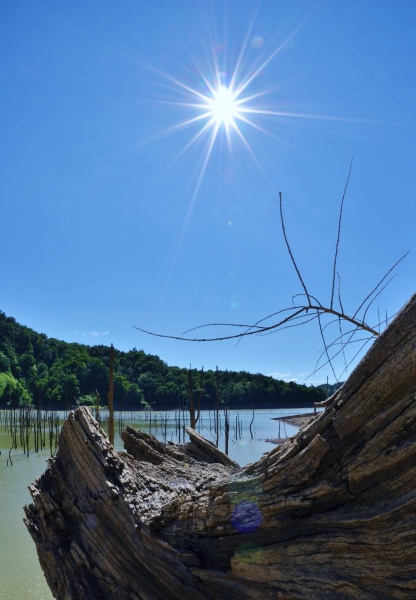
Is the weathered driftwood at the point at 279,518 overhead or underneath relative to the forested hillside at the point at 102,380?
underneath

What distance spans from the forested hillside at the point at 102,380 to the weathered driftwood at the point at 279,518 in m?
65.3

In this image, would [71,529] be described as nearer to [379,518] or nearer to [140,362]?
[379,518]

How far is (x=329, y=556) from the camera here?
2.27 meters

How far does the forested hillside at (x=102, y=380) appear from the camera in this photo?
71438 millimetres

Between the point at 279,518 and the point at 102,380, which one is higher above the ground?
the point at 102,380

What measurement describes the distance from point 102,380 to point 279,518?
78.1 meters

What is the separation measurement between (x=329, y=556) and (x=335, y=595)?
0.16 meters

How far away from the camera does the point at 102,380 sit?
77562mm

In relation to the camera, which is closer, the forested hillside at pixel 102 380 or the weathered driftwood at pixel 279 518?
the weathered driftwood at pixel 279 518

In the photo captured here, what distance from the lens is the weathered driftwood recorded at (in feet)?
6.82

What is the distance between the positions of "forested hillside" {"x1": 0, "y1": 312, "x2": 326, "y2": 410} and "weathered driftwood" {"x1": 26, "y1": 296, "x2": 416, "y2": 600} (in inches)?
A: 2570

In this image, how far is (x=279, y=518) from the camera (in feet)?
8.02

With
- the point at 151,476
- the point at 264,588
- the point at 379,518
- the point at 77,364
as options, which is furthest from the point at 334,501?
the point at 77,364

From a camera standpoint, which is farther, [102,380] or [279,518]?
[102,380]
